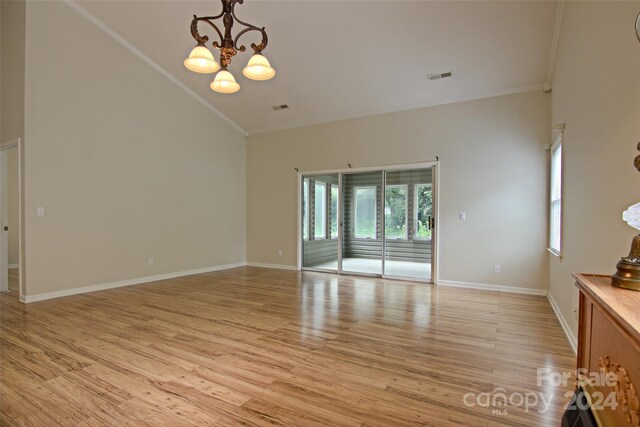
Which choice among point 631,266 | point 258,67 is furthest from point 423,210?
point 631,266

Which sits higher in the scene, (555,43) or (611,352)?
(555,43)

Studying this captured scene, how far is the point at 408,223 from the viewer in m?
5.87

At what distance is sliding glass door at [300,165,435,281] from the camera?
18.9 feet

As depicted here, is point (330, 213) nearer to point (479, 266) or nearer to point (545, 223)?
point (479, 266)

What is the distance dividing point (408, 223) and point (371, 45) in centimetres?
306

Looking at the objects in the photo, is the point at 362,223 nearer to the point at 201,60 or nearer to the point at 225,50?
the point at 225,50

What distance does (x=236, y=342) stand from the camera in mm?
2920

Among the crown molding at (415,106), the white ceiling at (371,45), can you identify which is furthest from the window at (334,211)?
the white ceiling at (371,45)

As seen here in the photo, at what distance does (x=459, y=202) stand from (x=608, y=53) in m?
3.32

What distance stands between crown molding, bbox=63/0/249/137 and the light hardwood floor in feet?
13.3

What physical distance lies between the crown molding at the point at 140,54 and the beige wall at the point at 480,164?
240 cm

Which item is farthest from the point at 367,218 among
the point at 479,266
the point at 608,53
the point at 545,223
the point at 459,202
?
the point at 608,53

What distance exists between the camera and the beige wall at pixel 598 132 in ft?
5.91

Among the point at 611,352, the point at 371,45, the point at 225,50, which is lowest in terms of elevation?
the point at 611,352
